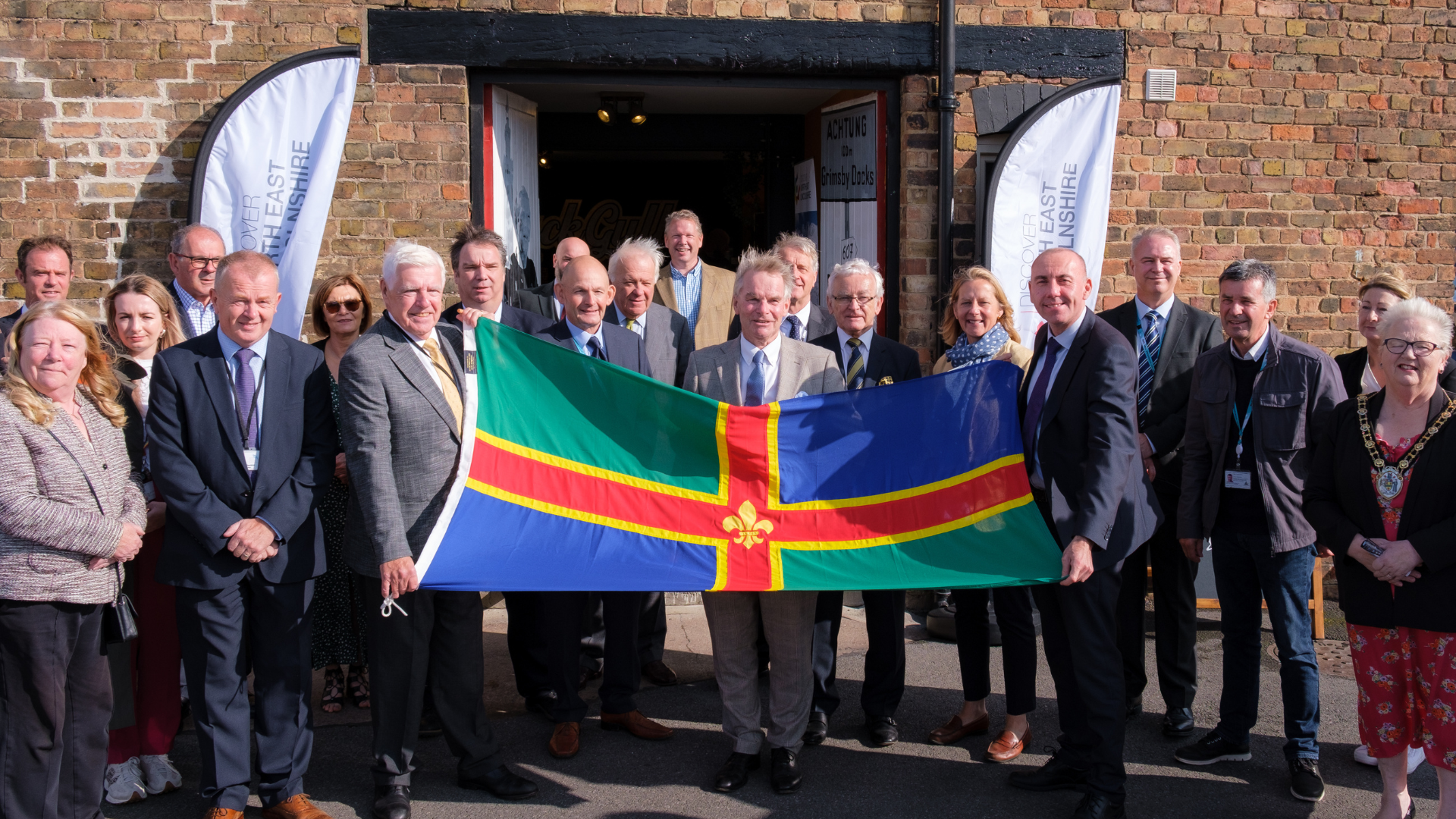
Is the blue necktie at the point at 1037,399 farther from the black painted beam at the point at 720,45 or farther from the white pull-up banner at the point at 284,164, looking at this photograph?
the white pull-up banner at the point at 284,164

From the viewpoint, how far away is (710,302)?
243 inches

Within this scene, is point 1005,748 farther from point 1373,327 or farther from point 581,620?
point 1373,327

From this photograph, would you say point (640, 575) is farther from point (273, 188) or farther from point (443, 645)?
point (273, 188)

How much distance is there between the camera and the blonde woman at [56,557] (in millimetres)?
3455

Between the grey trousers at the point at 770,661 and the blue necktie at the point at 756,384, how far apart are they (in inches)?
29.7

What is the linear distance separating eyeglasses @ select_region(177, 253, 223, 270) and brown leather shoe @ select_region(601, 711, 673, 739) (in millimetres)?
2763

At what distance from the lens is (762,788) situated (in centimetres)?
421

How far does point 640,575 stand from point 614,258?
6.09 ft

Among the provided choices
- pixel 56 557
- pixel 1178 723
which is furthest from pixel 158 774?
pixel 1178 723

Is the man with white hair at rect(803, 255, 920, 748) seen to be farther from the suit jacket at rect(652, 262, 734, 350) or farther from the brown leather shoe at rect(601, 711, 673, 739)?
the suit jacket at rect(652, 262, 734, 350)

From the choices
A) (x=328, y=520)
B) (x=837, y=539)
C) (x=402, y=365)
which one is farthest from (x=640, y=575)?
(x=328, y=520)

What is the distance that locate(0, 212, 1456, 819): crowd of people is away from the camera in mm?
3607

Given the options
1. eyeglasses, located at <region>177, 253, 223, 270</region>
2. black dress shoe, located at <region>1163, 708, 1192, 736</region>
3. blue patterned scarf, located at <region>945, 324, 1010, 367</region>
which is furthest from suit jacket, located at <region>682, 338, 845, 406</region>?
eyeglasses, located at <region>177, 253, 223, 270</region>

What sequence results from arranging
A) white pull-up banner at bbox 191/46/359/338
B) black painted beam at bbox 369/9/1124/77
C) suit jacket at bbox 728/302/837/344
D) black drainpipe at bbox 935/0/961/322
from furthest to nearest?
1. black drainpipe at bbox 935/0/961/322
2. black painted beam at bbox 369/9/1124/77
3. white pull-up banner at bbox 191/46/359/338
4. suit jacket at bbox 728/302/837/344
